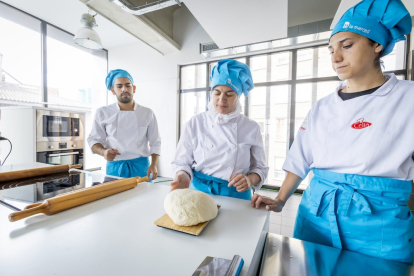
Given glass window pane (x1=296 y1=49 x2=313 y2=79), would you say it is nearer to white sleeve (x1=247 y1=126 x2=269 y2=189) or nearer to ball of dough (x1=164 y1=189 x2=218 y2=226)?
white sleeve (x1=247 y1=126 x2=269 y2=189)

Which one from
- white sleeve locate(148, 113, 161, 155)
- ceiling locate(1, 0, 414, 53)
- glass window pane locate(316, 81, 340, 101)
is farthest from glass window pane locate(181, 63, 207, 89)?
white sleeve locate(148, 113, 161, 155)

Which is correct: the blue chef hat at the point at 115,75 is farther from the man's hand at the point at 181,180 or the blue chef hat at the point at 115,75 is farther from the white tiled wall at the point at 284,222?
the white tiled wall at the point at 284,222

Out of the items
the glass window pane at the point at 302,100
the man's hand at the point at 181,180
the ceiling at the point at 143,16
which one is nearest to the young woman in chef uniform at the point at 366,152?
the man's hand at the point at 181,180

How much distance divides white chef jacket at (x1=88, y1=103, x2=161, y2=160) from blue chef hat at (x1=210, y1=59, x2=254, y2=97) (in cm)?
109

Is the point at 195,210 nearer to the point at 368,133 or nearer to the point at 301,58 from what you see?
the point at 368,133

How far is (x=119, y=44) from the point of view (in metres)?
5.09

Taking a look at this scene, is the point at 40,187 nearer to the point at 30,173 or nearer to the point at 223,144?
the point at 30,173

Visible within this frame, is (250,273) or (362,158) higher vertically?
(362,158)

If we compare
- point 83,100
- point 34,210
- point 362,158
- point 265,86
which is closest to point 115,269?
point 34,210

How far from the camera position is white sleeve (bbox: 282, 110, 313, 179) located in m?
0.94

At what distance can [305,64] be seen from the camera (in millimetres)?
3803

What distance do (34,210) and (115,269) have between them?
41 centimetres

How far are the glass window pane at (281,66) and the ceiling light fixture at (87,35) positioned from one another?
3.29 meters

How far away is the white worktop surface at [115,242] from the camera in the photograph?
45cm
